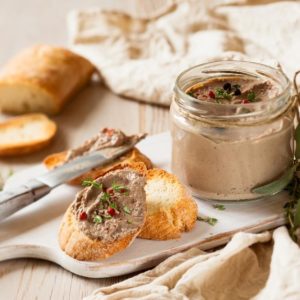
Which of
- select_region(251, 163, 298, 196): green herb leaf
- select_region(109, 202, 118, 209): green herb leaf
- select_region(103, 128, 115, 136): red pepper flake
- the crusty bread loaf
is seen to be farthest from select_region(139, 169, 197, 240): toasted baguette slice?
the crusty bread loaf

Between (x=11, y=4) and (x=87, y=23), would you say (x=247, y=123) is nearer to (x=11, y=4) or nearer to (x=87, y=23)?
(x=87, y=23)

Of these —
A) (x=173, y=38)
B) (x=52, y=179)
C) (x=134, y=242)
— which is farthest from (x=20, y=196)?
(x=173, y=38)

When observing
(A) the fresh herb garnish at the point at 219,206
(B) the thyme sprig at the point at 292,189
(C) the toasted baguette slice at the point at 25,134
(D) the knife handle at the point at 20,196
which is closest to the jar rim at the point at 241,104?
(B) the thyme sprig at the point at 292,189

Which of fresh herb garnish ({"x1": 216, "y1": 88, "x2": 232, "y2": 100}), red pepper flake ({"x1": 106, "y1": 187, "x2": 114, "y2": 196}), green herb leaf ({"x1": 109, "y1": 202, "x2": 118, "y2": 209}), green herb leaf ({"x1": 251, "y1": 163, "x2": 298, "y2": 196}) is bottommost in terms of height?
green herb leaf ({"x1": 251, "y1": 163, "x2": 298, "y2": 196})

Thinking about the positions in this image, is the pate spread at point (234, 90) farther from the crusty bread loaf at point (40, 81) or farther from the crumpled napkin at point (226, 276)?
the crusty bread loaf at point (40, 81)

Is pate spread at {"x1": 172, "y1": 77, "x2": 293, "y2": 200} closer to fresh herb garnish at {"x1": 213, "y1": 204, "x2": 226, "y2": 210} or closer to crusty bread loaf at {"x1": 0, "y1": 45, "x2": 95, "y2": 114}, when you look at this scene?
fresh herb garnish at {"x1": 213, "y1": 204, "x2": 226, "y2": 210}

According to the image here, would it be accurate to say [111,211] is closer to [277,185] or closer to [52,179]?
[52,179]

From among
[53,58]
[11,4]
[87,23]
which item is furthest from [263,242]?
[11,4]
